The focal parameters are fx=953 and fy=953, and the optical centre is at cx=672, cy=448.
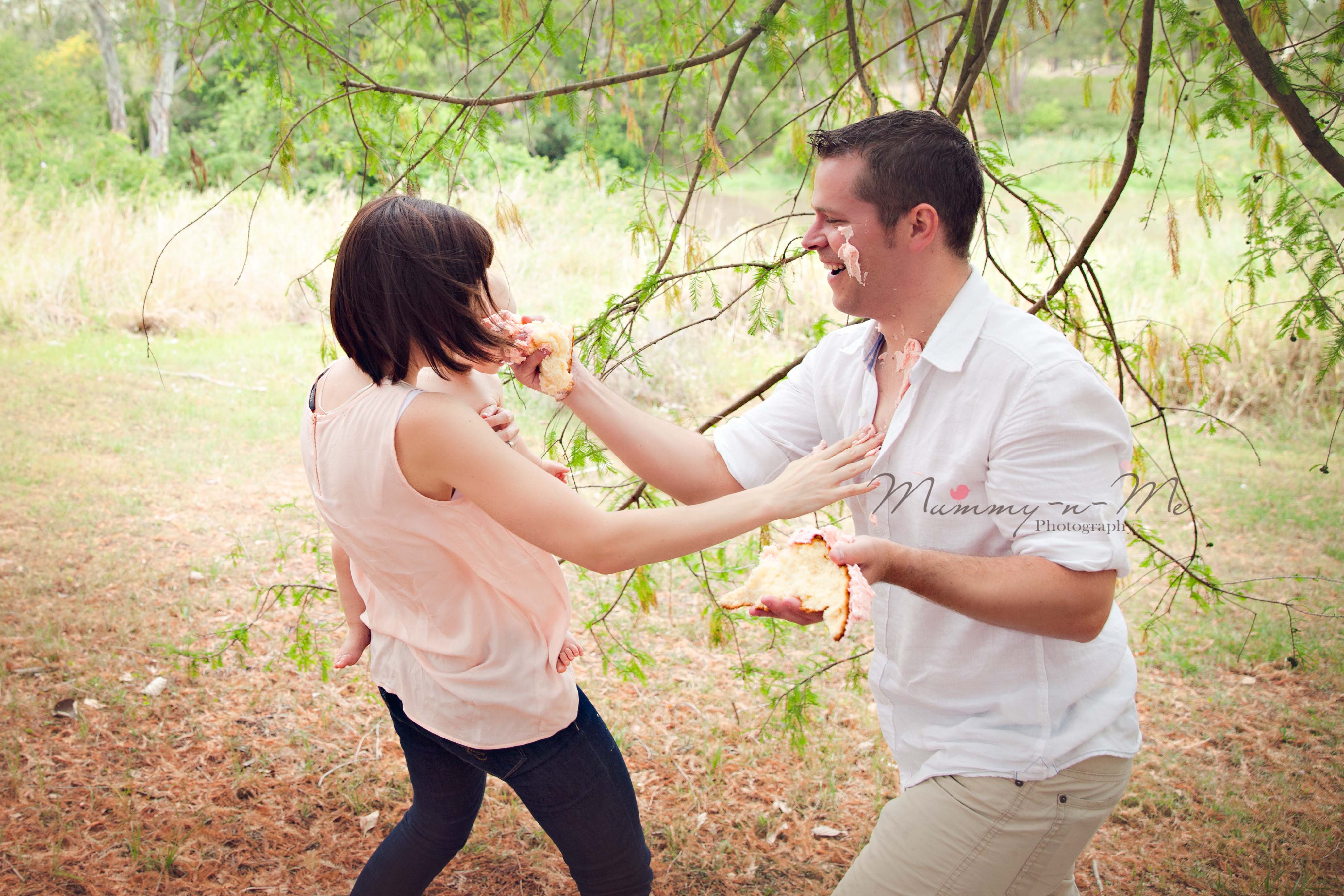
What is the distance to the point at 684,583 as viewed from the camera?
206 inches

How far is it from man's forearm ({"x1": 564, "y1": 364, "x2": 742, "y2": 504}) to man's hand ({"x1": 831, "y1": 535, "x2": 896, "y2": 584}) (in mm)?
597

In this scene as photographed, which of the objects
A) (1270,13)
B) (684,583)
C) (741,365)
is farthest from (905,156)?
(741,365)

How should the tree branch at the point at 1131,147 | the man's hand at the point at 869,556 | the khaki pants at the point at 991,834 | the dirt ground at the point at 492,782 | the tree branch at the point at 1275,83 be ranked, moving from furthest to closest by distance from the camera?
the dirt ground at the point at 492,782 < the tree branch at the point at 1131,147 < the tree branch at the point at 1275,83 < the khaki pants at the point at 991,834 < the man's hand at the point at 869,556

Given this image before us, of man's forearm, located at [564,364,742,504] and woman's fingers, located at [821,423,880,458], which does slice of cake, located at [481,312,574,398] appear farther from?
woman's fingers, located at [821,423,880,458]

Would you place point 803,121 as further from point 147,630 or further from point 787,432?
point 147,630

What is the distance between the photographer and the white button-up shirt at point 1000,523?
5.18ft

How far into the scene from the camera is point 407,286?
5.43 feet

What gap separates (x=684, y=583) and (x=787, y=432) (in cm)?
323

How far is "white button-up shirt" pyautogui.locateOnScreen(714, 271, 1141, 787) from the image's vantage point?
5.18ft

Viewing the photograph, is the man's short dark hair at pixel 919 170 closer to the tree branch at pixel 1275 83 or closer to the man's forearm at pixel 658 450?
the man's forearm at pixel 658 450

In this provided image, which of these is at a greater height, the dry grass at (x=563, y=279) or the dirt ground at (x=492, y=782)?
the dry grass at (x=563, y=279)

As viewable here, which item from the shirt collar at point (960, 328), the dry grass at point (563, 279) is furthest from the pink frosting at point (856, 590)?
the dry grass at point (563, 279)

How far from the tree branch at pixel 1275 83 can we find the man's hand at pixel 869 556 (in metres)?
1.60

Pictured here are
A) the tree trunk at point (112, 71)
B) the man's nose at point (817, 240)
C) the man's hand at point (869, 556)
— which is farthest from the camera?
the tree trunk at point (112, 71)
